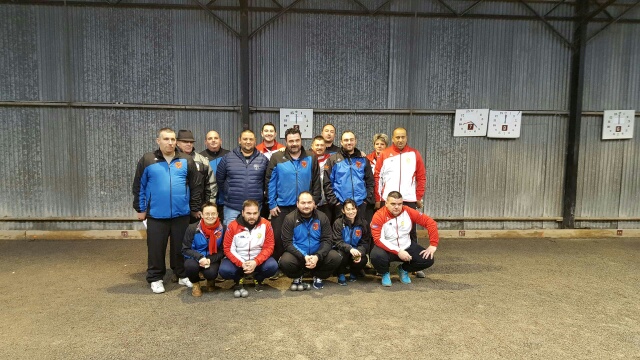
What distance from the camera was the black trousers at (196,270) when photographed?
403cm

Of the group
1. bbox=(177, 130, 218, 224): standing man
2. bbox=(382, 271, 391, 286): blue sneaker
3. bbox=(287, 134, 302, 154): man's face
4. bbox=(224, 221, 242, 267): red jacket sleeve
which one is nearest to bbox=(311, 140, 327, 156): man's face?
bbox=(287, 134, 302, 154): man's face

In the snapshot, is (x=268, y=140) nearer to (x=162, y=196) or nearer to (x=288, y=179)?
(x=288, y=179)

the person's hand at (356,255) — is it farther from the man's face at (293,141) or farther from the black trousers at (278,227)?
the man's face at (293,141)

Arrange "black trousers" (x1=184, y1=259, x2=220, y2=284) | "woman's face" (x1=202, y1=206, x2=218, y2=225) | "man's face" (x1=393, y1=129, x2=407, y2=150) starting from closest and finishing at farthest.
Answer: "black trousers" (x1=184, y1=259, x2=220, y2=284) → "woman's face" (x1=202, y1=206, x2=218, y2=225) → "man's face" (x1=393, y1=129, x2=407, y2=150)

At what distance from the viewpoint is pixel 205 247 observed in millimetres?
4227

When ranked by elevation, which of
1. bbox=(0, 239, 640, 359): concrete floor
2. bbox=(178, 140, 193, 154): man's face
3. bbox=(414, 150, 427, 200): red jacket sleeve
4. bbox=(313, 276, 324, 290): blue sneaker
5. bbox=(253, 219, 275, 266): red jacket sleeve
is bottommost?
bbox=(0, 239, 640, 359): concrete floor


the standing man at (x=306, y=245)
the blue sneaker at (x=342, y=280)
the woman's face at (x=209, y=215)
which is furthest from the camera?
the blue sneaker at (x=342, y=280)

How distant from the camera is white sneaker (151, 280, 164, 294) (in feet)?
13.8

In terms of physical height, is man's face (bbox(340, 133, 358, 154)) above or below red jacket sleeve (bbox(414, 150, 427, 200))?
above

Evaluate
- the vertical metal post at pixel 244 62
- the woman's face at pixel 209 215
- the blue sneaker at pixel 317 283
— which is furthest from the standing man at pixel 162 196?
the vertical metal post at pixel 244 62

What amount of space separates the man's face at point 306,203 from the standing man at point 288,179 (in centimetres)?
34

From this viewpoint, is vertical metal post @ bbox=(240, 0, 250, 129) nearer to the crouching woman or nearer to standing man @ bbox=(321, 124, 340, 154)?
standing man @ bbox=(321, 124, 340, 154)

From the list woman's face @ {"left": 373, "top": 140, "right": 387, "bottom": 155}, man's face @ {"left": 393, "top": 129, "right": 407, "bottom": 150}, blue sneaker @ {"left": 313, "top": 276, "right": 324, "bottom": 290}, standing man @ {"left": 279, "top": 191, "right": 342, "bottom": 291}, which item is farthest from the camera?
woman's face @ {"left": 373, "top": 140, "right": 387, "bottom": 155}

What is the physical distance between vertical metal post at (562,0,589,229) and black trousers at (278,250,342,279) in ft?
16.7
